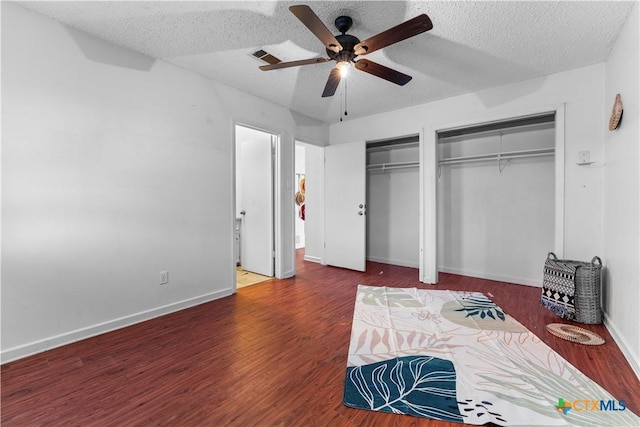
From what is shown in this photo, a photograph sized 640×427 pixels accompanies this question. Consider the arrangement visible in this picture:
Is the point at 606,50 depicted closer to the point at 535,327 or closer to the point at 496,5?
the point at 496,5

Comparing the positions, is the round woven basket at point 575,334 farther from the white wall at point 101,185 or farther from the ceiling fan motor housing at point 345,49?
the white wall at point 101,185

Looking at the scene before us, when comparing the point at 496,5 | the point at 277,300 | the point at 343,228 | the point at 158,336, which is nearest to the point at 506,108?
the point at 496,5

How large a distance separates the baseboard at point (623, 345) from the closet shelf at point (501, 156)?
2.01 metres

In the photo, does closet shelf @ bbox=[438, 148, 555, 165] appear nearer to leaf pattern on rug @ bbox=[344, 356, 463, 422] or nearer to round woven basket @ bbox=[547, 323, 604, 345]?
round woven basket @ bbox=[547, 323, 604, 345]

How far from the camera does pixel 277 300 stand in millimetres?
3217

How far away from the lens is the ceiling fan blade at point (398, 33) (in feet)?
5.57

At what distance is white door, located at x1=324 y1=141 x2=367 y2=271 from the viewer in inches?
177

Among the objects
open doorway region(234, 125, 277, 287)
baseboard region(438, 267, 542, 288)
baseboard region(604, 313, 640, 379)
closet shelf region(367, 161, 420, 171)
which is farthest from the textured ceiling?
baseboard region(438, 267, 542, 288)

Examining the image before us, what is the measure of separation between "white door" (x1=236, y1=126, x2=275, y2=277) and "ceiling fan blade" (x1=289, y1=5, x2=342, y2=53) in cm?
221

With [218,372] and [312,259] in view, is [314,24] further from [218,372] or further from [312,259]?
[312,259]

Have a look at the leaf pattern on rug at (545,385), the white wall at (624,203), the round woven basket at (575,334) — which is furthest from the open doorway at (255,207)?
the white wall at (624,203)

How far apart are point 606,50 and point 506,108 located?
35.7 inches

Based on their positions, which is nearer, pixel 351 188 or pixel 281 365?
pixel 281 365

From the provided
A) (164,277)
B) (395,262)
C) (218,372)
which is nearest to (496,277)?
(395,262)
